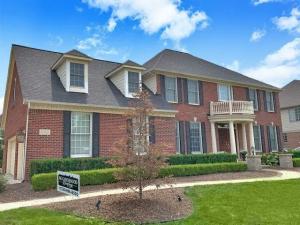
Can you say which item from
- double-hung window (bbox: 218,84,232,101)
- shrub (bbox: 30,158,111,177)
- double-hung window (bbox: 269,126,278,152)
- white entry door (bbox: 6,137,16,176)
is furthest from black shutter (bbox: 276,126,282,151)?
white entry door (bbox: 6,137,16,176)

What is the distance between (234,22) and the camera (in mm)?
13875

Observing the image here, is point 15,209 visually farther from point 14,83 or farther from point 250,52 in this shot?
point 250,52

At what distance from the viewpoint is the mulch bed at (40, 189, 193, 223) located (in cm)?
727

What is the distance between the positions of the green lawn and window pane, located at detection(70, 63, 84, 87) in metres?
8.94

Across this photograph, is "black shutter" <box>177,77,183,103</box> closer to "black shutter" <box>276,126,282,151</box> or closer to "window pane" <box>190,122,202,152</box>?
"window pane" <box>190,122,202,152</box>

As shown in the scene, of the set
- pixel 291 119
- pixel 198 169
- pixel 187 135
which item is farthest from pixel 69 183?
pixel 291 119

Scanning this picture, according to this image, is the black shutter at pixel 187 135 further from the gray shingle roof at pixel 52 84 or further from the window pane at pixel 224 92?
the window pane at pixel 224 92

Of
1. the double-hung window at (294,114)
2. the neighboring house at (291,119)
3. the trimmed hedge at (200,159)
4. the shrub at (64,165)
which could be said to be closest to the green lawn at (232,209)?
the shrub at (64,165)

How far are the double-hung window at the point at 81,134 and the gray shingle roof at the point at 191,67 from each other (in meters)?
6.76

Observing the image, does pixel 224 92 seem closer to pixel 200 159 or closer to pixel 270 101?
pixel 270 101

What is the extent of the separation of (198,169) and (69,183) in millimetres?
8112

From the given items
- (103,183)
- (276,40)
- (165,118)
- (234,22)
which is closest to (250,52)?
A: (276,40)

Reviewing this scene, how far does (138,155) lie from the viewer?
826cm

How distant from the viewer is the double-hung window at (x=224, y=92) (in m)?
23.6
